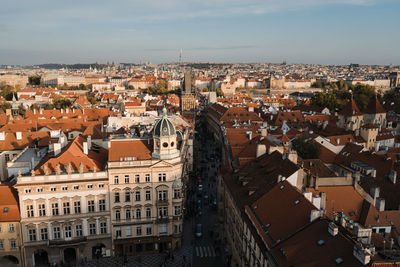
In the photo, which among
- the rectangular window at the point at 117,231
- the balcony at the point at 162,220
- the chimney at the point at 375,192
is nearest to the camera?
the chimney at the point at 375,192

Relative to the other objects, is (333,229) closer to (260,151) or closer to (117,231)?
(260,151)

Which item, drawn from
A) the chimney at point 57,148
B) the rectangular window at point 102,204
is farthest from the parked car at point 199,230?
the chimney at point 57,148

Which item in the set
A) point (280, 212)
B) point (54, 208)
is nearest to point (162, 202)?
point (54, 208)

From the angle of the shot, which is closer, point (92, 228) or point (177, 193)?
point (92, 228)

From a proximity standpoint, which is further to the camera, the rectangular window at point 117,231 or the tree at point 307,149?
the tree at point 307,149

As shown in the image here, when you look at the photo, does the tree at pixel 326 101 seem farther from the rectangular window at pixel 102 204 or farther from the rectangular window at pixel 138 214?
the rectangular window at pixel 102 204

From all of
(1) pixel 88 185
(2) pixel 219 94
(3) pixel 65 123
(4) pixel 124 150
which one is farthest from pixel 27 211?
(2) pixel 219 94

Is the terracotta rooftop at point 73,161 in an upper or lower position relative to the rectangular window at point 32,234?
upper

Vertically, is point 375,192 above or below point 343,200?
above
